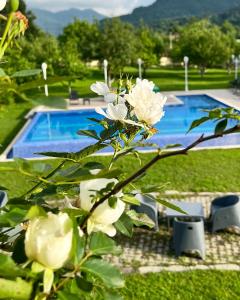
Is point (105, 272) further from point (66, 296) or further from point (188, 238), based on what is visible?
point (188, 238)

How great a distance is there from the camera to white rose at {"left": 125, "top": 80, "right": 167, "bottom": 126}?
0.95 metres

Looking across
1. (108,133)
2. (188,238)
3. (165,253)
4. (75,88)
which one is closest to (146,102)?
(108,133)

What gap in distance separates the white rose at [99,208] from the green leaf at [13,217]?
127 millimetres

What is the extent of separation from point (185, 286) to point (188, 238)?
0.68 metres

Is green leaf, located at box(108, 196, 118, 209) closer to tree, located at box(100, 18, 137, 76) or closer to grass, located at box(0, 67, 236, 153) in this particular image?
grass, located at box(0, 67, 236, 153)

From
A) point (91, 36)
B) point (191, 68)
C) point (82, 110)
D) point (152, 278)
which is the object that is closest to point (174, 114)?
point (82, 110)

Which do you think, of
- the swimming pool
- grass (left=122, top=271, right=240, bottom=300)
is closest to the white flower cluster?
grass (left=122, top=271, right=240, bottom=300)

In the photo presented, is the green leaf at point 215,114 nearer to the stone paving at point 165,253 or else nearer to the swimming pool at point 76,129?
the stone paving at point 165,253

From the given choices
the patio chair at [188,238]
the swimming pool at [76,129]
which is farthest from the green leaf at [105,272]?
the swimming pool at [76,129]

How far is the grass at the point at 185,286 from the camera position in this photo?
15.1 feet

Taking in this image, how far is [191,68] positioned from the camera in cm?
3509

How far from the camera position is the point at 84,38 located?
104 ft

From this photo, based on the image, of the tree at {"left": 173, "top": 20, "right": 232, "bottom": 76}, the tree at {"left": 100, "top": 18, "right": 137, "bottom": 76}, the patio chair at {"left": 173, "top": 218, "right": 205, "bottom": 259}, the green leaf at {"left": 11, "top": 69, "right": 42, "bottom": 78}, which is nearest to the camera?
the green leaf at {"left": 11, "top": 69, "right": 42, "bottom": 78}

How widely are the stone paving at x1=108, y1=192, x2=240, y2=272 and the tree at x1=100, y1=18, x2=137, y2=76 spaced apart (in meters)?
19.6
